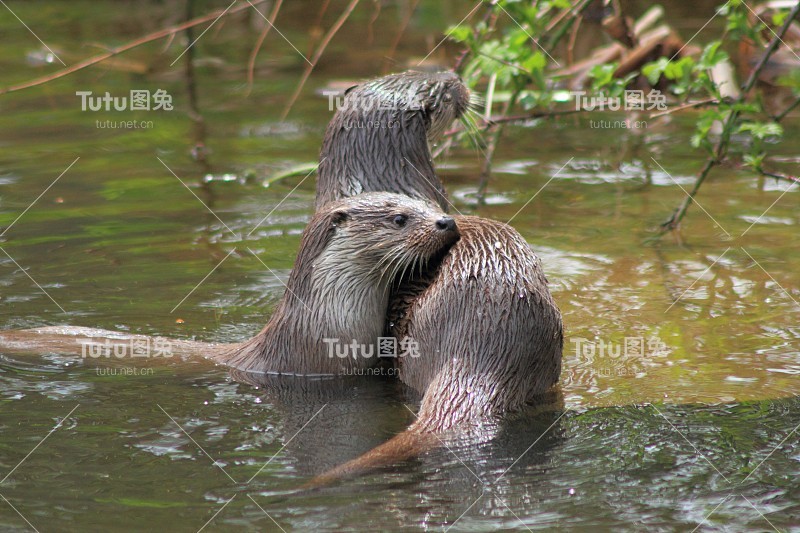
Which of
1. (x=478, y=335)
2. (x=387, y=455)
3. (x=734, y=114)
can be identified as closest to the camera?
(x=387, y=455)

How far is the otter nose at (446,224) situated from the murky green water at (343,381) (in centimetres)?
57

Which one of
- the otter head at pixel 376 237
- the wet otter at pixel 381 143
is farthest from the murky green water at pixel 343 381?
the wet otter at pixel 381 143

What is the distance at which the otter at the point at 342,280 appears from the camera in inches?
138

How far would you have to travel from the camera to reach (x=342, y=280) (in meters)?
3.56

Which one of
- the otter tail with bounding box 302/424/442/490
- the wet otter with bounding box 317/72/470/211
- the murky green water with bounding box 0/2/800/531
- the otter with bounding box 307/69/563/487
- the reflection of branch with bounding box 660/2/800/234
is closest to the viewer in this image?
the murky green water with bounding box 0/2/800/531

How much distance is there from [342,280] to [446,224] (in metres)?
0.40

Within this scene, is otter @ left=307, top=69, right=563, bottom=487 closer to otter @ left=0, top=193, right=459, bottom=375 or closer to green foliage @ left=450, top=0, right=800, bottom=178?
otter @ left=0, top=193, right=459, bottom=375

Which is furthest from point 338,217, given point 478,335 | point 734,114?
point 734,114

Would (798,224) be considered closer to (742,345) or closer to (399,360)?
(742,345)

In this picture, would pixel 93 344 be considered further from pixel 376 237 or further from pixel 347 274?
pixel 376 237

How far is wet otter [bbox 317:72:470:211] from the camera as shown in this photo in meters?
3.92

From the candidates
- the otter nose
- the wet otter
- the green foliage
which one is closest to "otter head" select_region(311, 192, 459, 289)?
the otter nose

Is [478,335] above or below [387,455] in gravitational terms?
above

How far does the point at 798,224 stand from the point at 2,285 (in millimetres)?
3535
